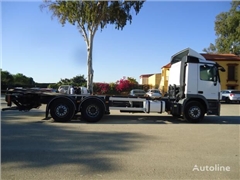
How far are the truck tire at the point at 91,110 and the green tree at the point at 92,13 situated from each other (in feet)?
42.2

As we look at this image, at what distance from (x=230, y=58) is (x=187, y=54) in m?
29.1

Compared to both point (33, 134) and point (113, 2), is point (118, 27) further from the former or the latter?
point (33, 134)

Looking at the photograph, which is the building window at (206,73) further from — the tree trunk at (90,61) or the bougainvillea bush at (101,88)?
the bougainvillea bush at (101,88)

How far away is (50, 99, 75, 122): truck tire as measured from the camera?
10.5 metres

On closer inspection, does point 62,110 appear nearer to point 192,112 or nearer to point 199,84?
point 192,112

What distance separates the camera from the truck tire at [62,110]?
34.3ft

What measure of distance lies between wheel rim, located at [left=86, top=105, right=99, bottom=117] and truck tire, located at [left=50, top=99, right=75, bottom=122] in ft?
2.21

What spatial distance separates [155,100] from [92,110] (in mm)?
3077

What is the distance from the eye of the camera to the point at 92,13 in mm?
22797

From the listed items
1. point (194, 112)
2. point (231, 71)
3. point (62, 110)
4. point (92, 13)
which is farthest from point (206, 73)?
point (231, 71)

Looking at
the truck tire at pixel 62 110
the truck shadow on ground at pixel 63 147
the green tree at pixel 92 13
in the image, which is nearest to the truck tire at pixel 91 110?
the truck tire at pixel 62 110

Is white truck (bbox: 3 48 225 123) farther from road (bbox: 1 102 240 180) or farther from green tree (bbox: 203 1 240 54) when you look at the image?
green tree (bbox: 203 1 240 54)

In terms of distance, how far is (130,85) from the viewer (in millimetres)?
36656

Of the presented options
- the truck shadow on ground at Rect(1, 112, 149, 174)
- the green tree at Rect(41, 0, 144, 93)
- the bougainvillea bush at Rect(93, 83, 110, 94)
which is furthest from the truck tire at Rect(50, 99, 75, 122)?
the bougainvillea bush at Rect(93, 83, 110, 94)
